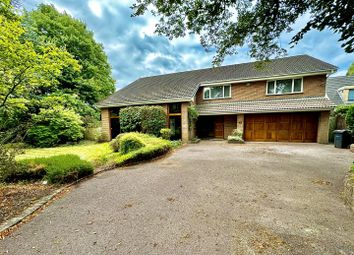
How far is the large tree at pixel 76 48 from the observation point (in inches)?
642

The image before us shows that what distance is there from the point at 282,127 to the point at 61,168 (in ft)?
45.5

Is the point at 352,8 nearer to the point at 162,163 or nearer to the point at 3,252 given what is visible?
the point at 162,163

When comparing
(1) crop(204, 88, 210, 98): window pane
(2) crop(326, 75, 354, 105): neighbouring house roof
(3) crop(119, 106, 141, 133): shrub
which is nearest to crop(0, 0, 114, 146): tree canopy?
(3) crop(119, 106, 141, 133): shrub

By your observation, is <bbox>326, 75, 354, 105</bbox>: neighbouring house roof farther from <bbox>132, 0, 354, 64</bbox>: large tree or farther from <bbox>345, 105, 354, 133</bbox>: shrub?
<bbox>132, 0, 354, 64</bbox>: large tree

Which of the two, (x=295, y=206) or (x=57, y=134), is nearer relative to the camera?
(x=295, y=206)

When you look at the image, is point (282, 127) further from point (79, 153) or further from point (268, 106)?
point (79, 153)

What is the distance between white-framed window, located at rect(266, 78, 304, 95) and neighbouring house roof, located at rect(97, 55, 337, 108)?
678mm

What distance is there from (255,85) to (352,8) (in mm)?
10572

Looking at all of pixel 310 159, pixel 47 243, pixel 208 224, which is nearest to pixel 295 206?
pixel 208 224

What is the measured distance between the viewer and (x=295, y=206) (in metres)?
3.38

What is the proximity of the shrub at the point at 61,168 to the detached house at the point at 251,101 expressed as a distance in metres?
8.20

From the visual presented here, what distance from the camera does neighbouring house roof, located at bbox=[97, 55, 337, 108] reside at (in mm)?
12664

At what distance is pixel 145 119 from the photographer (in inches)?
473

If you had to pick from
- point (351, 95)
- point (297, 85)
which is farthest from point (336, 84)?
point (297, 85)
